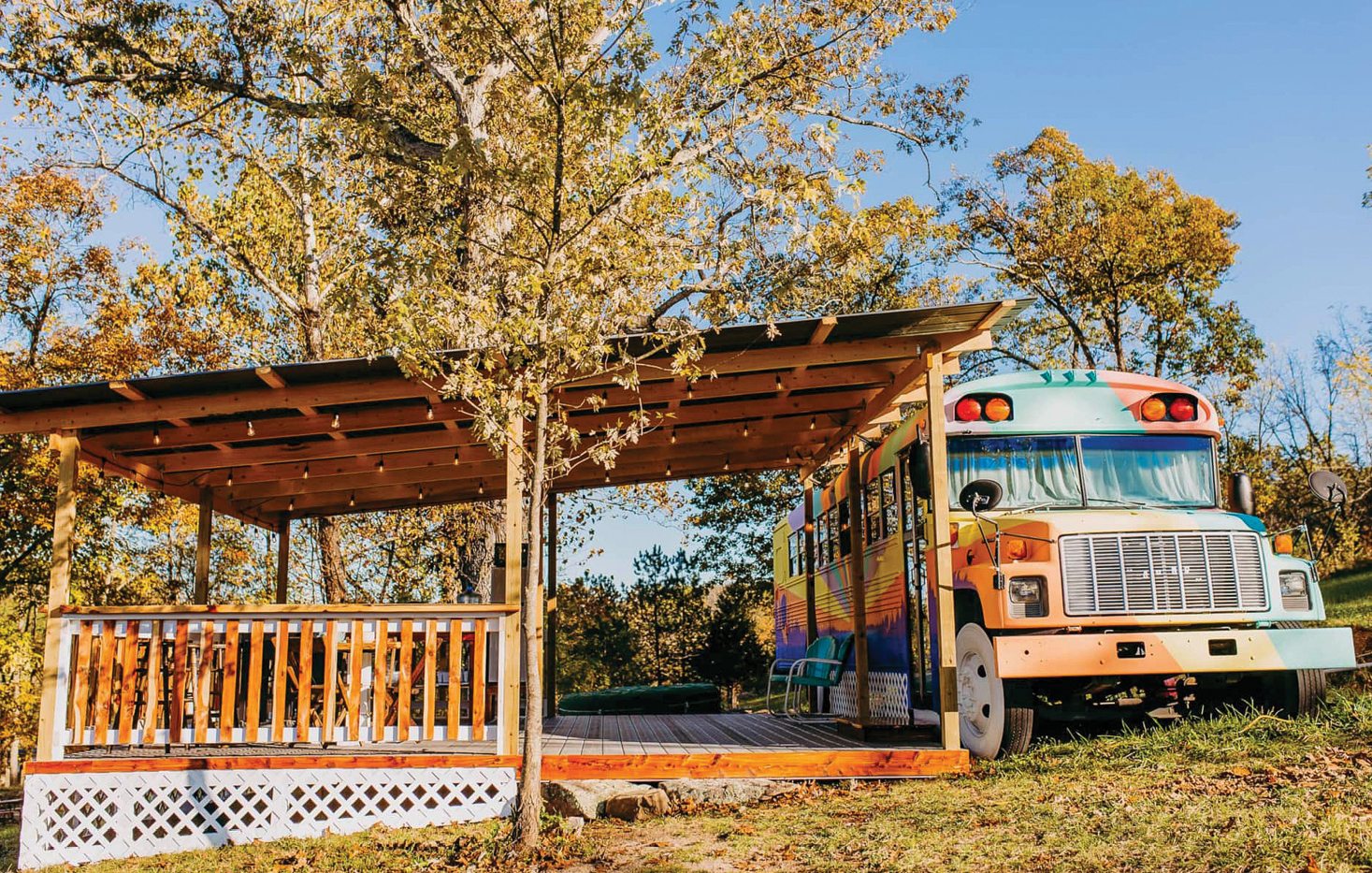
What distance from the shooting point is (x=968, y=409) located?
29.2ft

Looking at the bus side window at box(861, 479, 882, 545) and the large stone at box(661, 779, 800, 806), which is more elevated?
the bus side window at box(861, 479, 882, 545)

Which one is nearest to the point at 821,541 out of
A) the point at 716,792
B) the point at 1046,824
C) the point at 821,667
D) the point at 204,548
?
the point at 821,667

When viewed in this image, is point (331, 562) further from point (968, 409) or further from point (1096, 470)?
point (1096, 470)

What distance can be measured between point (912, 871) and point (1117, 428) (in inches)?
178

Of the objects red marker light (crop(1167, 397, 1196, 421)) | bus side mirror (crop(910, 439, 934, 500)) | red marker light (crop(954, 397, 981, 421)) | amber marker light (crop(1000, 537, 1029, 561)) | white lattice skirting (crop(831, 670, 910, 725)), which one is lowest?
white lattice skirting (crop(831, 670, 910, 725))

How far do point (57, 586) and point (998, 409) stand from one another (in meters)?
7.67

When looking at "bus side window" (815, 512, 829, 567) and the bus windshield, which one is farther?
"bus side window" (815, 512, 829, 567)

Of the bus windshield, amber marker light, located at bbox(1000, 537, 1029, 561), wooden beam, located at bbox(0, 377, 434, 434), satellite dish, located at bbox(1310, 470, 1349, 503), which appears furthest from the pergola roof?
satellite dish, located at bbox(1310, 470, 1349, 503)

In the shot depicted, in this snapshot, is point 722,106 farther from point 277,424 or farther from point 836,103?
point 277,424

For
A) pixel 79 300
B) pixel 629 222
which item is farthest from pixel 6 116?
pixel 629 222

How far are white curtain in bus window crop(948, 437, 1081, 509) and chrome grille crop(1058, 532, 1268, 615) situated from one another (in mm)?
901

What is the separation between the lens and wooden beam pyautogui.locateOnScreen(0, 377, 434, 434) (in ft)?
28.5

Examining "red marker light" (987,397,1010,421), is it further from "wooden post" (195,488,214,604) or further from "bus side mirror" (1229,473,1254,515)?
"wooden post" (195,488,214,604)

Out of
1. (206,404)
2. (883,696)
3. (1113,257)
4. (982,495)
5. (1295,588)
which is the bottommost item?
(883,696)
